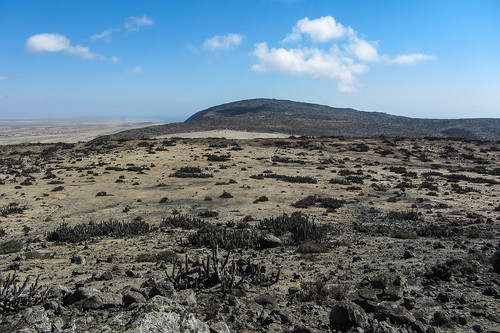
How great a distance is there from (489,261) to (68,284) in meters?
9.92

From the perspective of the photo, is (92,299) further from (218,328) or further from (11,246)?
(11,246)

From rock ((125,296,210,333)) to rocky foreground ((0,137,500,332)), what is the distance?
0.04 feet

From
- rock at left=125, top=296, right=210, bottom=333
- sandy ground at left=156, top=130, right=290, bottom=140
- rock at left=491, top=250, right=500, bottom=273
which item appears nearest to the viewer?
rock at left=125, top=296, right=210, bottom=333

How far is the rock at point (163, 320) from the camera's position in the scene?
3.17 meters

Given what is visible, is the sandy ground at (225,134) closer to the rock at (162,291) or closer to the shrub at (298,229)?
the shrub at (298,229)

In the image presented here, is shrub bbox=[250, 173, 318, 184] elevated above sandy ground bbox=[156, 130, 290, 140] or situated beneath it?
situated beneath

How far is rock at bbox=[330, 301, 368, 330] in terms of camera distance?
4.73 metres

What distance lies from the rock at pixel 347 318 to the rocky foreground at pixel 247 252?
0.02m

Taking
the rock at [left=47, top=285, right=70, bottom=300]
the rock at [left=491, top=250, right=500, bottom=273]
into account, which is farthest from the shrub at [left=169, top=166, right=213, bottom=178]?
the rock at [left=491, top=250, right=500, bottom=273]

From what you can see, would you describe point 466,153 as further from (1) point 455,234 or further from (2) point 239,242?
(2) point 239,242

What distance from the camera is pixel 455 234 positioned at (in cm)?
1107

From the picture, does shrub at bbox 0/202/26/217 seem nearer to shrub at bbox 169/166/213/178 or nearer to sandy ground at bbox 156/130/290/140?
shrub at bbox 169/166/213/178

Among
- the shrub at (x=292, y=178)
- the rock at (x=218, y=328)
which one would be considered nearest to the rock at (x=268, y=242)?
the rock at (x=218, y=328)

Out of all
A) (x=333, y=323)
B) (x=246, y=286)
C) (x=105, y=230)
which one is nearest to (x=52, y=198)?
(x=105, y=230)
